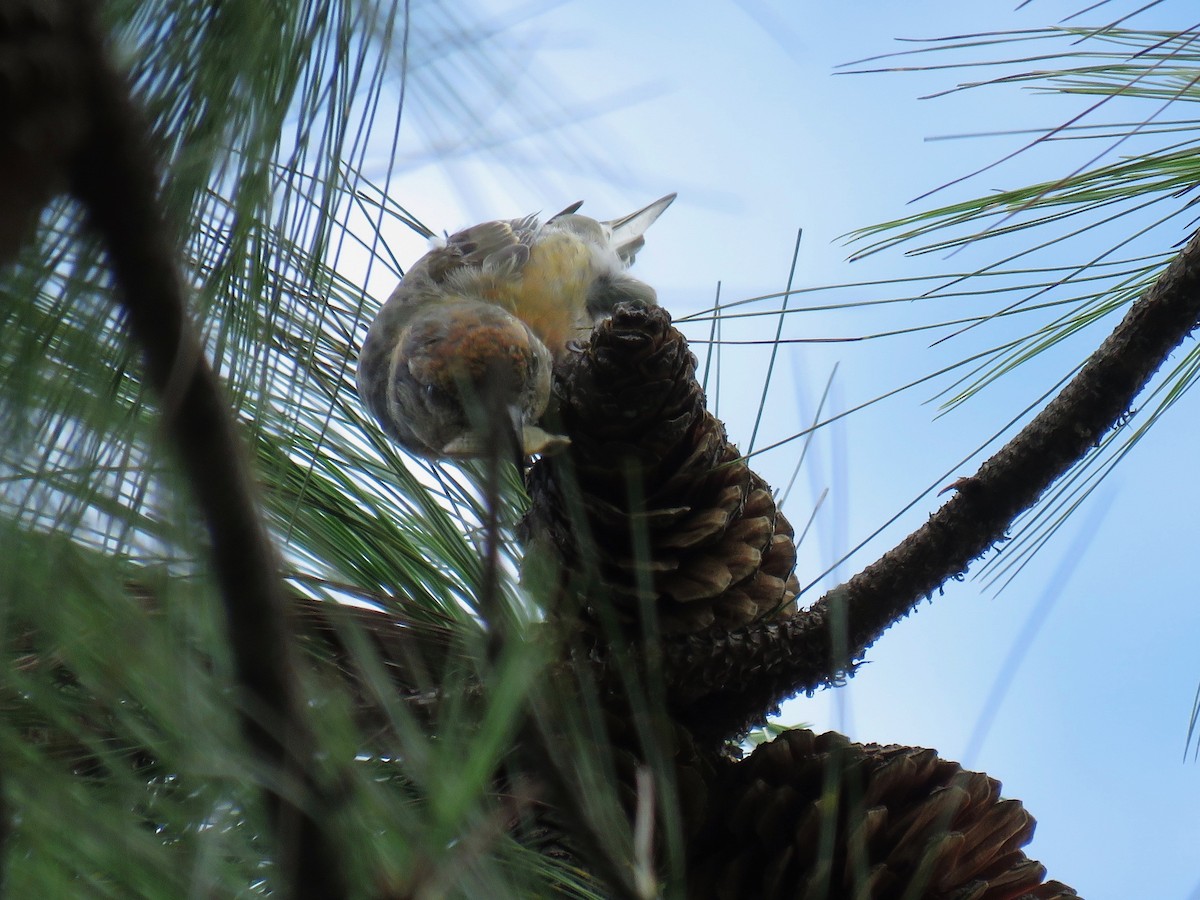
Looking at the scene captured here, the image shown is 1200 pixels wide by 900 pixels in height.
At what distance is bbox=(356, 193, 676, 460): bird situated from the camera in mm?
1869

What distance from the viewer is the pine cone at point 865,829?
2.92 feet

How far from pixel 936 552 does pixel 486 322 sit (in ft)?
4.05

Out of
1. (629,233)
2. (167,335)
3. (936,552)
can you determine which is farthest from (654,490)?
(629,233)

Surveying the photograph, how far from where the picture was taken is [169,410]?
36 centimetres

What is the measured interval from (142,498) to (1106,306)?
38.5 inches

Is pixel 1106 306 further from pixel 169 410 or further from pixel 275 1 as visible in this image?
pixel 169 410

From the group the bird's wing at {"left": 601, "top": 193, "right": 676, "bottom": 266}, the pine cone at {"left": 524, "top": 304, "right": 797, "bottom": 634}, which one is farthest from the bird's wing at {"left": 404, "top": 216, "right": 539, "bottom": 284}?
the pine cone at {"left": 524, "top": 304, "right": 797, "bottom": 634}

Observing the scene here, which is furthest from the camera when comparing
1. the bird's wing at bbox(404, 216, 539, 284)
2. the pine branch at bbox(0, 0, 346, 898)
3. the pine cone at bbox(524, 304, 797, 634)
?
the bird's wing at bbox(404, 216, 539, 284)

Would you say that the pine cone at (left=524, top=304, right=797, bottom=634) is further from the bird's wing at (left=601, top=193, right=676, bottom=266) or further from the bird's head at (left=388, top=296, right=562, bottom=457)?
the bird's wing at (left=601, top=193, right=676, bottom=266)

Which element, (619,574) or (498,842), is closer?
(498,842)

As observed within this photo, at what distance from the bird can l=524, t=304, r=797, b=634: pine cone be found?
11 centimetres

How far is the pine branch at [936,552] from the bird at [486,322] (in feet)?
1.06

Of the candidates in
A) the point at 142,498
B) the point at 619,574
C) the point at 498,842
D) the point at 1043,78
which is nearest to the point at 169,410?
the point at 142,498

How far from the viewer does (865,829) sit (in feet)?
2.90
